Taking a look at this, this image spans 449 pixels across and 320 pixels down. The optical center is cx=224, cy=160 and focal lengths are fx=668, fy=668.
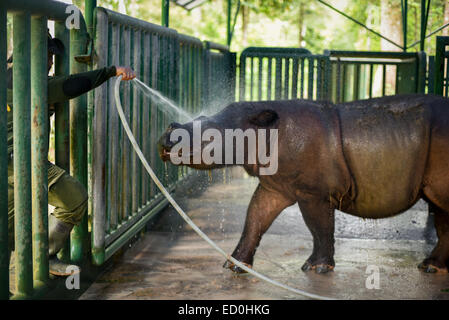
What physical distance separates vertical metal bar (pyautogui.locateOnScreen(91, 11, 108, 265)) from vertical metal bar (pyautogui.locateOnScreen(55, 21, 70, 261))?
249 millimetres

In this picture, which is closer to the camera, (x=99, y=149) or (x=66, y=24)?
(x=66, y=24)

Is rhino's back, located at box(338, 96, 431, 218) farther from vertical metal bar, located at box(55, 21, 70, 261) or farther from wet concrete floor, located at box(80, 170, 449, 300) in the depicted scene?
vertical metal bar, located at box(55, 21, 70, 261)

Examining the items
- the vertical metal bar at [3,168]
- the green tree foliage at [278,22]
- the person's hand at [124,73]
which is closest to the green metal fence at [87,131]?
the vertical metal bar at [3,168]

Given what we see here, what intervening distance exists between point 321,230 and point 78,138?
2043mm

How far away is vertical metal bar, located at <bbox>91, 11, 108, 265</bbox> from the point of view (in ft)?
15.1

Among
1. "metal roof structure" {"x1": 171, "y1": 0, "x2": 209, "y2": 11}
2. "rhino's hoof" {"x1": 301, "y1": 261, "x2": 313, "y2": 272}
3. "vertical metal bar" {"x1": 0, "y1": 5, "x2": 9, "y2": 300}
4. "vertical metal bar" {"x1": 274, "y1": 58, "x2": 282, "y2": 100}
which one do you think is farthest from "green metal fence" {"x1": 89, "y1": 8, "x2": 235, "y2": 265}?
"metal roof structure" {"x1": 171, "y1": 0, "x2": 209, "y2": 11}

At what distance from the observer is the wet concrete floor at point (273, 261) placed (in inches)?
190

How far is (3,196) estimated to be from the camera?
11.1ft

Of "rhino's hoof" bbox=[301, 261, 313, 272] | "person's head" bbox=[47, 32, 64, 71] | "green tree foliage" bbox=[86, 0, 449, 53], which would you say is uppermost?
"green tree foliage" bbox=[86, 0, 449, 53]

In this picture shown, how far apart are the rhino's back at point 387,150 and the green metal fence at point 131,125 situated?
69.0 inches

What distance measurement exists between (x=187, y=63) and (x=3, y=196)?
491 centimetres

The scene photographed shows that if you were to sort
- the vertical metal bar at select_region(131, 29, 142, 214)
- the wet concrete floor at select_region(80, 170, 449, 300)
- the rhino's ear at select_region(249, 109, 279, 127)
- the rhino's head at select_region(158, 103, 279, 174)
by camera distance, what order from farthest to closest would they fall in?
the vertical metal bar at select_region(131, 29, 142, 214) < the rhino's ear at select_region(249, 109, 279, 127) < the rhino's head at select_region(158, 103, 279, 174) < the wet concrete floor at select_region(80, 170, 449, 300)

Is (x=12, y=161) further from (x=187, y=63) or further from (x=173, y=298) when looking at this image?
(x=187, y=63)
